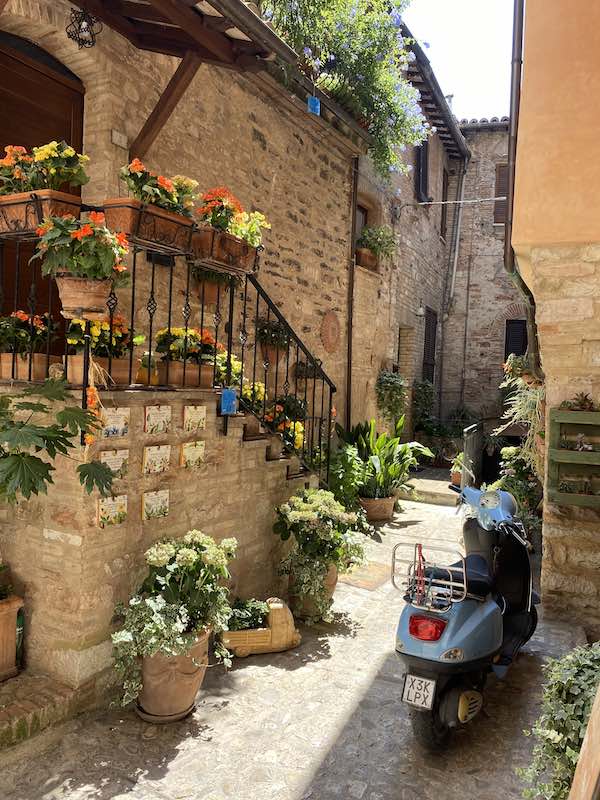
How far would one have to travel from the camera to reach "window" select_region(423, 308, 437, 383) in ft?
46.2

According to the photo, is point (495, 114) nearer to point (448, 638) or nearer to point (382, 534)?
point (382, 534)

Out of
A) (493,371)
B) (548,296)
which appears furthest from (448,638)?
(493,371)

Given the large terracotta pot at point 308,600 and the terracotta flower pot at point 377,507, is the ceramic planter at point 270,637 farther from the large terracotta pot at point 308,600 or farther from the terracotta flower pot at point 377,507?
the terracotta flower pot at point 377,507

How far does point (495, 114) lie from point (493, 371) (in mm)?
6554

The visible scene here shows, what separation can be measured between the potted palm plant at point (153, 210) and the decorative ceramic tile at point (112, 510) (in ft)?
5.11

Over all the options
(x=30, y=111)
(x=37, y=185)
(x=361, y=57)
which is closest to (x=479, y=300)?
(x=361, y=57)

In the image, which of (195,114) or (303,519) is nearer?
(303,519)

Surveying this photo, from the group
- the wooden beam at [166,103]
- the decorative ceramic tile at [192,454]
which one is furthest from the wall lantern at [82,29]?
the decorative ceramic tile at [192,454]

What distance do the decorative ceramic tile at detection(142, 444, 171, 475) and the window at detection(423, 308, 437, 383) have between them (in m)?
10.7

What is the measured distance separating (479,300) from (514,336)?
1268mm

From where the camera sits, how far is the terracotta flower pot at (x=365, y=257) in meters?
9.92

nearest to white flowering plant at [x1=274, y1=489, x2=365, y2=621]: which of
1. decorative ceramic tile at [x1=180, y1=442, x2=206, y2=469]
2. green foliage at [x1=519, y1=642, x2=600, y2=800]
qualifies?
decorative ceramic tile at [x1=180, y1=442, x2=206, y2=469]

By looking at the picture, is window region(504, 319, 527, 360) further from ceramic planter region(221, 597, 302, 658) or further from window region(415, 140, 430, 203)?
ceramic planter region(221, 597, 302, 658)

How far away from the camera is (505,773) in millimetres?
3051
